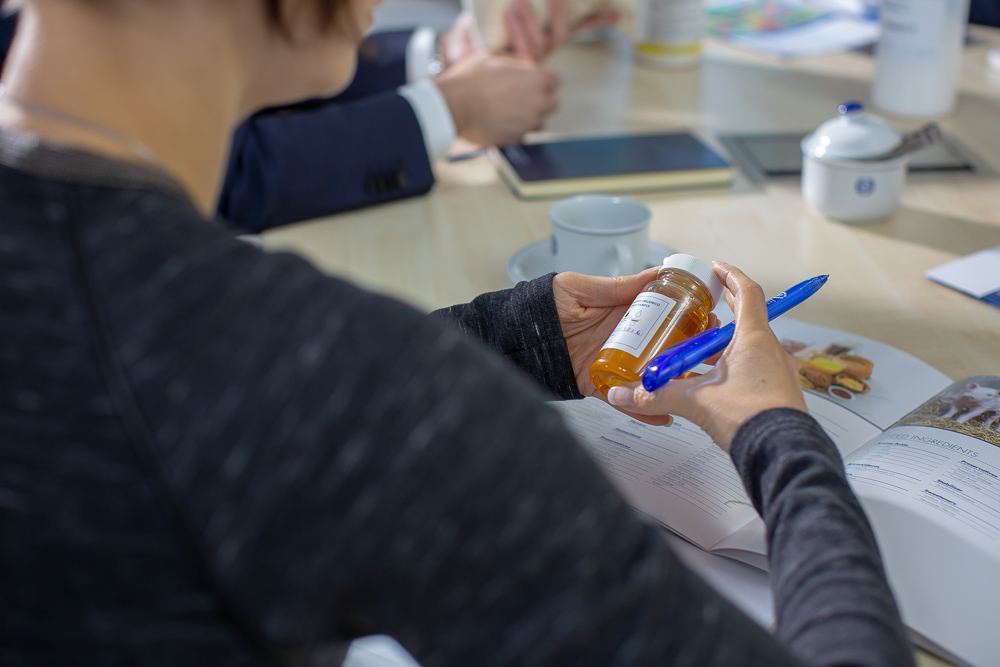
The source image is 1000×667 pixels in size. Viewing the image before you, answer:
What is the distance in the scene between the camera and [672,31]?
1613mm

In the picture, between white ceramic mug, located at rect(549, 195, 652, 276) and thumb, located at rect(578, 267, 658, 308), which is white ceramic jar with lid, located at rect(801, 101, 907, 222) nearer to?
white ceramic mug, located at rect(549, 195, 652, 276)

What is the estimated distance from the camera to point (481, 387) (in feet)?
1.19

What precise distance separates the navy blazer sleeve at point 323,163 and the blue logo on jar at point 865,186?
21.4 inches

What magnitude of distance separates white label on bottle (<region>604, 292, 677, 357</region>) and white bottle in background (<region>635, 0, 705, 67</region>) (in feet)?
3.55

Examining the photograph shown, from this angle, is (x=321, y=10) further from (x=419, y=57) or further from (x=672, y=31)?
(x=672, y=31)

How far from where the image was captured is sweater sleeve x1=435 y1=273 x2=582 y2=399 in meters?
0.76

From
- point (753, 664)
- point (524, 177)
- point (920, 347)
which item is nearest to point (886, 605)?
point (753, 664)

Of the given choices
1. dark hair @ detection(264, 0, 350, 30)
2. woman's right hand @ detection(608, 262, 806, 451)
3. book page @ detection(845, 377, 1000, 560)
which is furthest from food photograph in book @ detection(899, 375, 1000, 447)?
dark hair @ detection(264, 0, 350, 30)

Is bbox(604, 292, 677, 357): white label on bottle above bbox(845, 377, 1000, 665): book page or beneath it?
above

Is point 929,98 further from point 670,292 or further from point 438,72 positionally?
point 670,292

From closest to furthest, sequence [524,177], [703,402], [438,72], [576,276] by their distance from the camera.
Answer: [703,402], [576,276], [524,177], [438,72]

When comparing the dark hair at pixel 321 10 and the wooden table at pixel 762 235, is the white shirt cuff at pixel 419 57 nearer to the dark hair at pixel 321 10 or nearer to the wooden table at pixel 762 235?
the wooden table at pixel 762 235

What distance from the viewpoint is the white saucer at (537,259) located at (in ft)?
3.14

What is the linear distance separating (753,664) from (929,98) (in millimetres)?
1247
